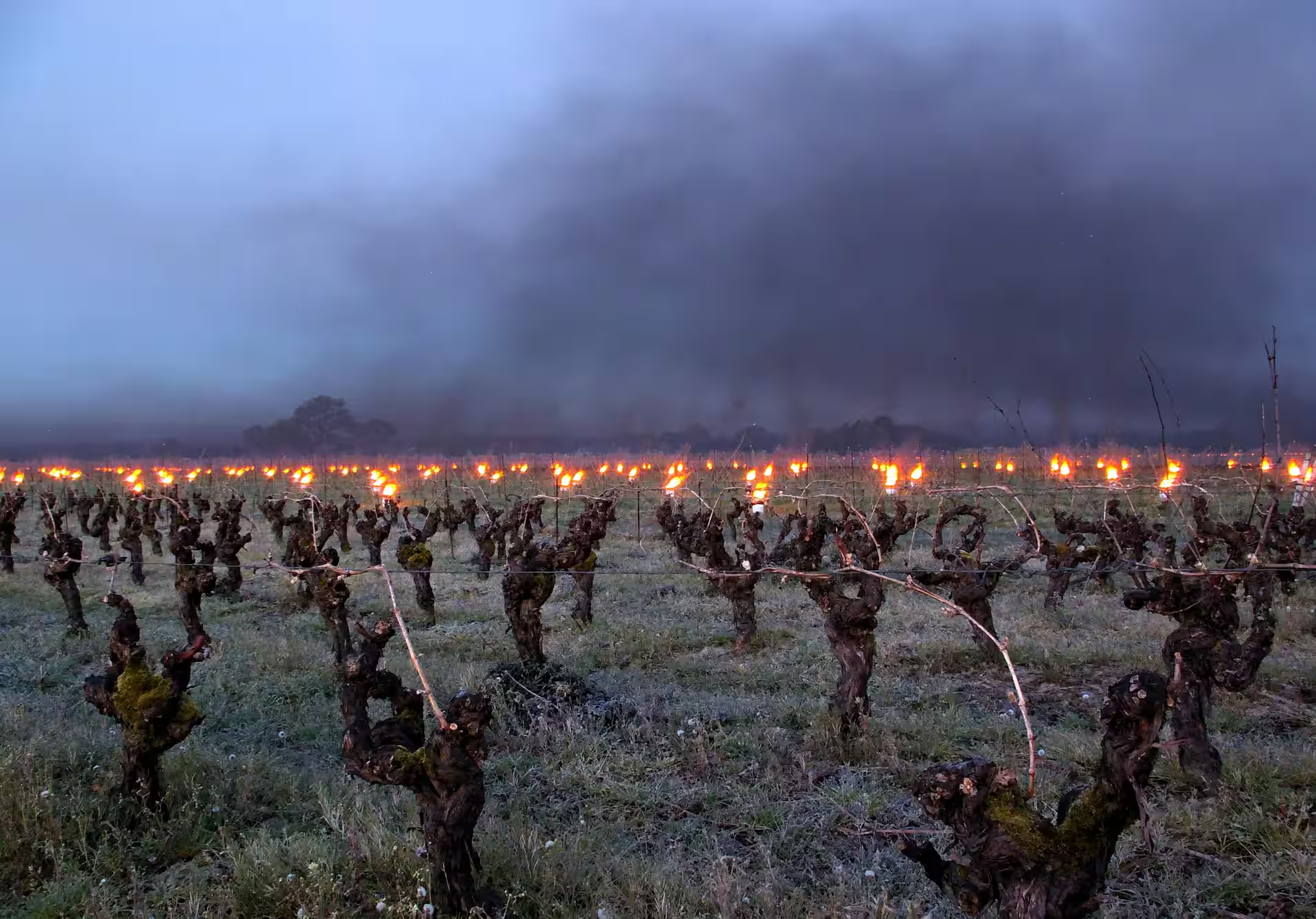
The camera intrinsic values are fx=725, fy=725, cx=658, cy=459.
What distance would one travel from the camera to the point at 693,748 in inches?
267

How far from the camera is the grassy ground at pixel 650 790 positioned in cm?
430

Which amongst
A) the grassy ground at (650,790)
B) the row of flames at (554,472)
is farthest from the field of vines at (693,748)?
the row of flames at (554,472)

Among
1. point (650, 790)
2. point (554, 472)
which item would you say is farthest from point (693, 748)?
point (554, 472)

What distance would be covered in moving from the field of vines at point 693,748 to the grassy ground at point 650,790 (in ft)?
0.11

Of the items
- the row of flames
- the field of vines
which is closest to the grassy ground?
the field of vines

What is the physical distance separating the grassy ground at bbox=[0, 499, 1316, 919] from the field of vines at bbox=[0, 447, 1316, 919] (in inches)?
1.3

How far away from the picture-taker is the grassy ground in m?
4.30

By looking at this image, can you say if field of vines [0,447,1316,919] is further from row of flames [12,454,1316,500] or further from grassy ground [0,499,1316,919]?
row of flames [12,454,1316,500]

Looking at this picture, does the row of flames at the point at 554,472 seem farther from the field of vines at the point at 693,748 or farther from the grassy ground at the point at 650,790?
the grassy ground at the point at 650,790

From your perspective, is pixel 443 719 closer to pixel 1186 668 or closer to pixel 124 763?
pixel 124 763

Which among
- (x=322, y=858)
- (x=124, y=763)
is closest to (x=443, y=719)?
(x=322, y=858)

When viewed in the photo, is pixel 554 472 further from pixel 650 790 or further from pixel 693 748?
pixel 650 790

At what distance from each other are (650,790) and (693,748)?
3.13ft

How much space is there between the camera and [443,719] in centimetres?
405
